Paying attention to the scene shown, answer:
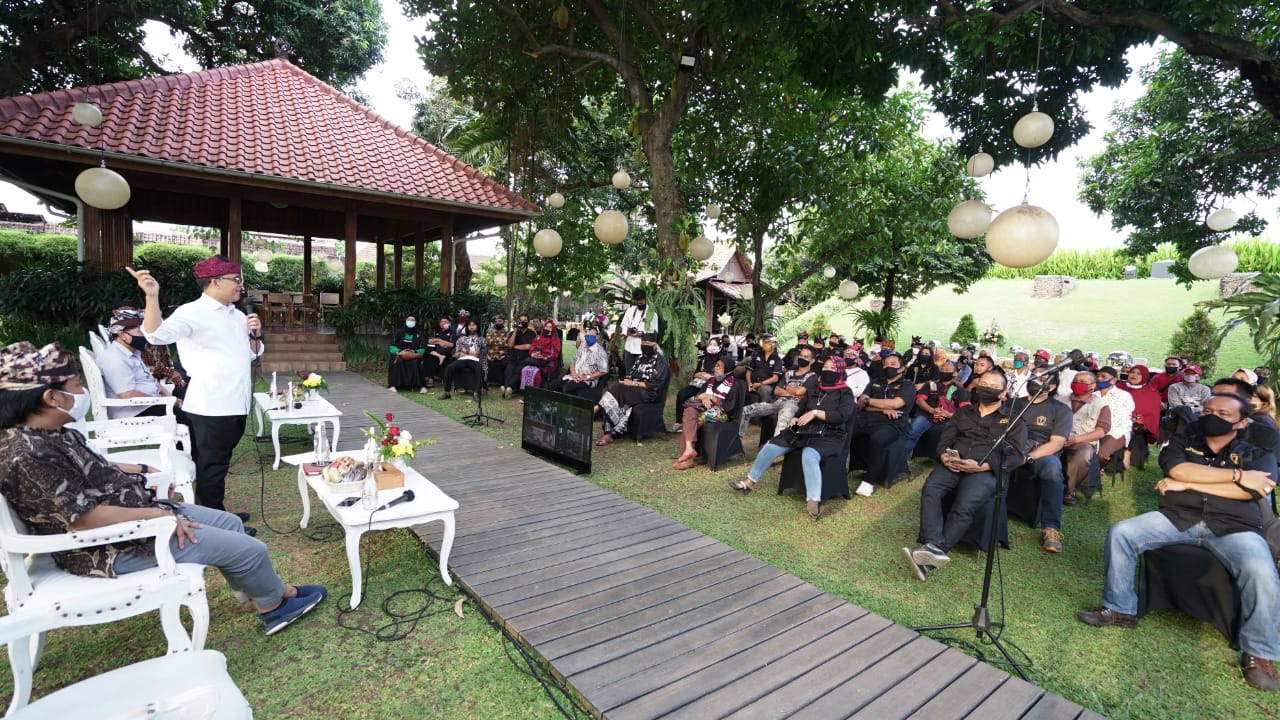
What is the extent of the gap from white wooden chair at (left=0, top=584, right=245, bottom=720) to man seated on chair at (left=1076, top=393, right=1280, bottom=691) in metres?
4.61

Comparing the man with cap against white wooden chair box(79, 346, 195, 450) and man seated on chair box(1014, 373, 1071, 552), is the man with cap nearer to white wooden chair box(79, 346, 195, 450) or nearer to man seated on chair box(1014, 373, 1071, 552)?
man seated on chair box(1014, 373, 1071, 552)

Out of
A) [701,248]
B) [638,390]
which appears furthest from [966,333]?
[638,390]

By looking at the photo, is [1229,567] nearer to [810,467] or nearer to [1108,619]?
[1108,619]

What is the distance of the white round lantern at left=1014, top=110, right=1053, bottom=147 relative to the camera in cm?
478

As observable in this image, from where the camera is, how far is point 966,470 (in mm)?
4445

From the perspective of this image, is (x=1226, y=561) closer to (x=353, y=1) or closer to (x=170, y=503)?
(x=170, y=503)

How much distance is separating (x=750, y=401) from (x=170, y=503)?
7327 mm

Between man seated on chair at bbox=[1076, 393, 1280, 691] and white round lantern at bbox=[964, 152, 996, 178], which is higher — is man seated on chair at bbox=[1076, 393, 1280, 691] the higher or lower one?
the lower one

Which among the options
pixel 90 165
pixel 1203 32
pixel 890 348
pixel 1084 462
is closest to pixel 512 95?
pixel 90 165

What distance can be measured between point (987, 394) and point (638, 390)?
4312mm

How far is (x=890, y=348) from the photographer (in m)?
9.62

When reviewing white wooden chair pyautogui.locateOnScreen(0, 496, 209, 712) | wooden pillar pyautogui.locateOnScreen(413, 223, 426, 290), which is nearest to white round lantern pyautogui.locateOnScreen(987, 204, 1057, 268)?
white wooden chair pyautogui.locateOnScreen(0, 496, 209, 712)

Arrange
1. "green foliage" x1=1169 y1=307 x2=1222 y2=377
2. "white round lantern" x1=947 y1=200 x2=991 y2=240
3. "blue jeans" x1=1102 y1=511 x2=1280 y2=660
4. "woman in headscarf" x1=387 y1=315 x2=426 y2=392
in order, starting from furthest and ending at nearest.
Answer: "green foliage" x1=1169 y1=307 x2=1222 y2=377, "woman in headscarf" x1=387 y1=315 x2=426 y2=392, "white round lantern" x1=947 y1=200 x2=991 y2=240, "blue jeans" x1=1102 y1=511 x2=1280 y2=660

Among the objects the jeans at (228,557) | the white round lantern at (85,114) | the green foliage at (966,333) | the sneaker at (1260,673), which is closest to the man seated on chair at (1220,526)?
the sneaker at (1260,673)
